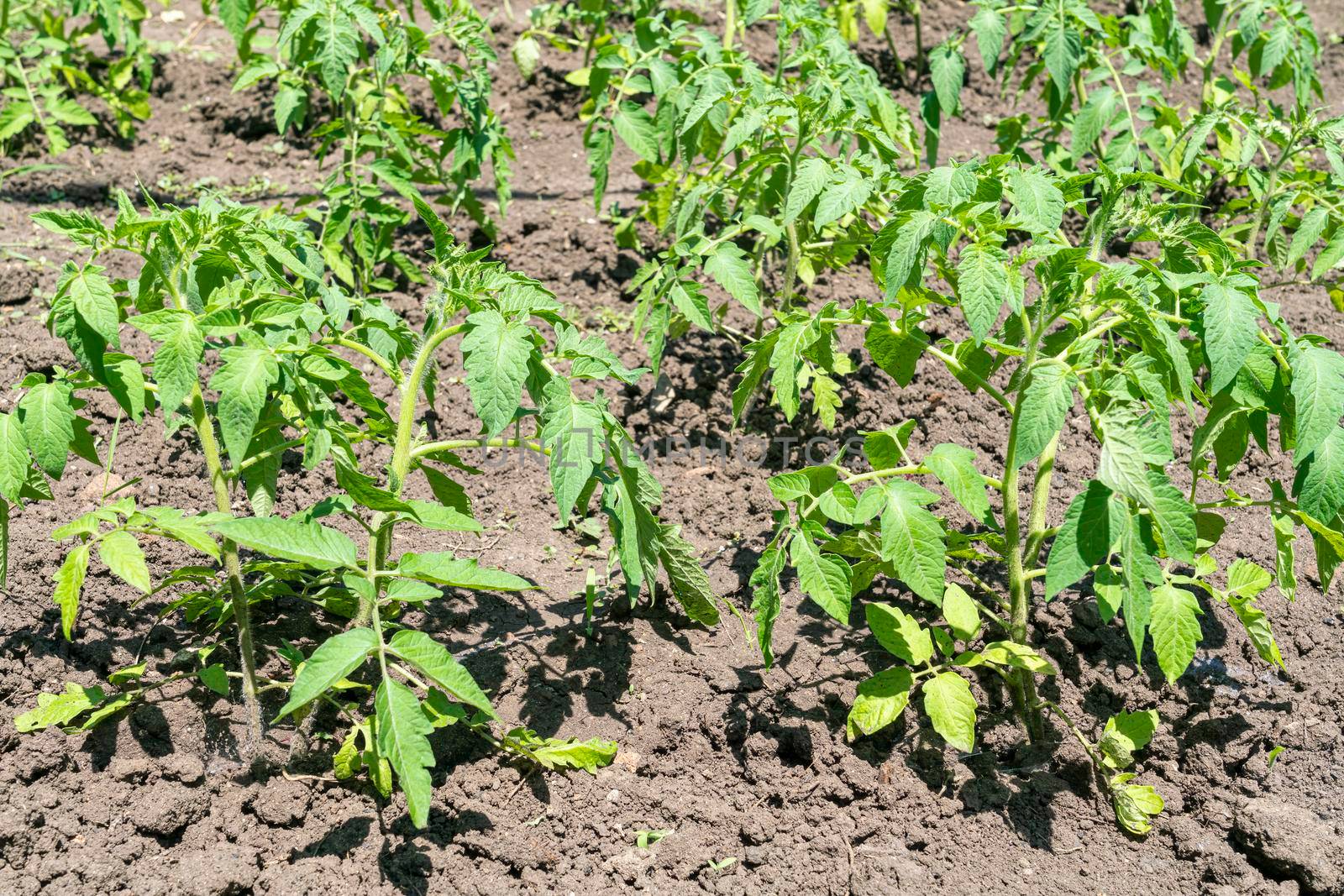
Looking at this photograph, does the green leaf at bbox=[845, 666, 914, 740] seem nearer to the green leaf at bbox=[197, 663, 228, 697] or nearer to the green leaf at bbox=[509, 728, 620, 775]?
the green leaf at bbox=[509, 728, 620, 775]

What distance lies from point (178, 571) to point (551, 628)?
0.89 meters

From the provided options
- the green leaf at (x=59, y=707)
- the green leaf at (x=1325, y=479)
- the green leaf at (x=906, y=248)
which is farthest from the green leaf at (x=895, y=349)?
the green leaf at (x=59, y=707)

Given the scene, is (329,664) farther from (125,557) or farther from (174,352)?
(174,352)

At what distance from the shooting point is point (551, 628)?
9.98 ft

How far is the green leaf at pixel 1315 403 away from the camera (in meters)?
2.30

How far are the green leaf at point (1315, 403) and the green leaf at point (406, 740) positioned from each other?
65.7 inches

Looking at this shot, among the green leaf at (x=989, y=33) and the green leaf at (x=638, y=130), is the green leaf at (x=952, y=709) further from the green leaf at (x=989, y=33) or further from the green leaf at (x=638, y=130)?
the green leaf at (x=989, y=33)

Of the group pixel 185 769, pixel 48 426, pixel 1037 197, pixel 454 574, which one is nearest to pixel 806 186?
pixel 1037 197

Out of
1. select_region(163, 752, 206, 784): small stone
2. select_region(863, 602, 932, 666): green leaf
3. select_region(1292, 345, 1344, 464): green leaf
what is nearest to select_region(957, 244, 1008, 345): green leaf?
select_region(1292, 345, 1344, 464): green leaf

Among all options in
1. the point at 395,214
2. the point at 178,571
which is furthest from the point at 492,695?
the point at 395,214

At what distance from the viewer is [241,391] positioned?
2.10m

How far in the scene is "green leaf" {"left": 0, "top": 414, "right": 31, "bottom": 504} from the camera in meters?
2.24

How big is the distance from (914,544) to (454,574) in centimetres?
88

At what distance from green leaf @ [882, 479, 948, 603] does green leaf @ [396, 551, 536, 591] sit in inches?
27.7
